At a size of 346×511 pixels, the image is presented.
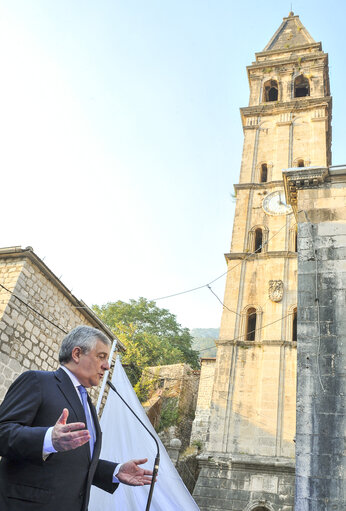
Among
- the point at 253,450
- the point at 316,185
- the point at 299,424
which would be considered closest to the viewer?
the point at 299,424

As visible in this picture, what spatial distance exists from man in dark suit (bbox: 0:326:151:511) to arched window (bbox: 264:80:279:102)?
95.2 feet

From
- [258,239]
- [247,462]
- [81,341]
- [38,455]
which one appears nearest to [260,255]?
[258,239]

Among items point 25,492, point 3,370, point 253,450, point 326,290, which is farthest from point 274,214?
point 25,492

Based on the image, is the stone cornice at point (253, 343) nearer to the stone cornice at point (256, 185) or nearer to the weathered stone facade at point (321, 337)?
the stone cornice at point (256, 185)

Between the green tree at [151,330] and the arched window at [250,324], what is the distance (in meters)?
10.7

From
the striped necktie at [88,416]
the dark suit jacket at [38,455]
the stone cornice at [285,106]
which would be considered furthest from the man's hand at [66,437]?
the stone cornice at [285,106]

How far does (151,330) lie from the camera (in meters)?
34.9

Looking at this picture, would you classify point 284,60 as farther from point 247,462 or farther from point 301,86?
point 247,462

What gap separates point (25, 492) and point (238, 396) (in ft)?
57.3

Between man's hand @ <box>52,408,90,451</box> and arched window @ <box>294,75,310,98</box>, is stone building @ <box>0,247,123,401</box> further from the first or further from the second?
arched window @ <box>294,75,310,98</box>

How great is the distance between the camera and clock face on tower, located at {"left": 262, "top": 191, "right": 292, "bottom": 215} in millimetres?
23312

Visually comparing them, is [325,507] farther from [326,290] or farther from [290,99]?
[290,99]

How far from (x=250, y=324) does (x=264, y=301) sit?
4.64 ft

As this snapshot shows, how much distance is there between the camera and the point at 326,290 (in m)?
7.79
